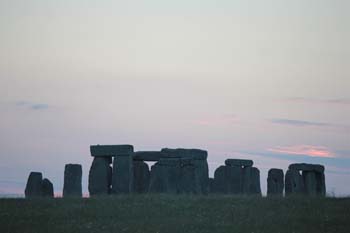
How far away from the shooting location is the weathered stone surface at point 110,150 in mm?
38719

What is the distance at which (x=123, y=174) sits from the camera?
38750 mm

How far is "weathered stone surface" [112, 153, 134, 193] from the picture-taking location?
38688 millimetres

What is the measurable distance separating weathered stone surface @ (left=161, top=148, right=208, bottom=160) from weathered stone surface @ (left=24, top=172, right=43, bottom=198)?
5.71 metres

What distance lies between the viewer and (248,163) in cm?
4278

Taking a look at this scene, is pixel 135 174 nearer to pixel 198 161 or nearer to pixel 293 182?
pixel 198 161

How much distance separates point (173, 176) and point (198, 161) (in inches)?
69.7

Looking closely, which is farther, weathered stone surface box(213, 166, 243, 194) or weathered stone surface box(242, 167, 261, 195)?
weathered stone surface box(242, 167, 261, 195)

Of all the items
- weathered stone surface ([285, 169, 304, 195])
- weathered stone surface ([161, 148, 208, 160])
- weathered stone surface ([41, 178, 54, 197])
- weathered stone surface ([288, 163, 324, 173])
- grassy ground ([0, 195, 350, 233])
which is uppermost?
weathered stone surface ([161, 148, 208, 160])

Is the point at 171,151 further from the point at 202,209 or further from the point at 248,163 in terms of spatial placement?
the point at 202,209

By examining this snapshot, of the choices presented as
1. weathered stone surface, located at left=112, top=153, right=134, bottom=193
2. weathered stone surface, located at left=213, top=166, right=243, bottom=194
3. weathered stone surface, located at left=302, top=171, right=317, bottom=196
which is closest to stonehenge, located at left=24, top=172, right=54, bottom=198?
weathered stone surface, located at left=112, top=153, right=134, bottom=193

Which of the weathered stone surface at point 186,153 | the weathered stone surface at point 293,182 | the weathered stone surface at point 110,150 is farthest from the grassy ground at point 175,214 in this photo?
the weathered stone surface at point 293,182

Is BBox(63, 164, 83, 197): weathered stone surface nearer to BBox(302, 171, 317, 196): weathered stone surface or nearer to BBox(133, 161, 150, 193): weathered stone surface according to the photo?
BBox(133, 161, 150, 193): weathered stone surface

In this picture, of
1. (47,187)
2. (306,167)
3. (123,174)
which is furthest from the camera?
(306,167)

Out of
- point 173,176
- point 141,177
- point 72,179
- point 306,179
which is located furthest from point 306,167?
point 72,179
